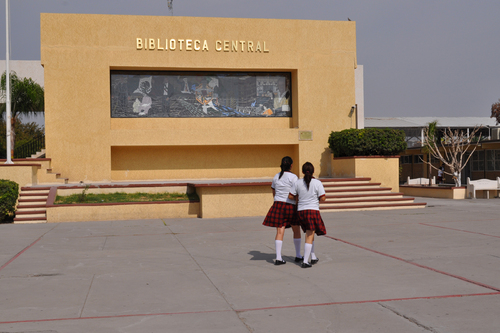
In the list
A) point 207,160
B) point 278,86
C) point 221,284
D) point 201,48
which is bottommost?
point 221,284

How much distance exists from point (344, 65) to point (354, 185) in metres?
6.93

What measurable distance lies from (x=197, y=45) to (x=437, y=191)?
13.8 meters

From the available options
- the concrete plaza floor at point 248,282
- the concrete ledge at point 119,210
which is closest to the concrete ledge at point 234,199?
the concrete ledge at point 119,210

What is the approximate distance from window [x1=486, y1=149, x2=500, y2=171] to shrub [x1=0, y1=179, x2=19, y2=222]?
92.2 ft

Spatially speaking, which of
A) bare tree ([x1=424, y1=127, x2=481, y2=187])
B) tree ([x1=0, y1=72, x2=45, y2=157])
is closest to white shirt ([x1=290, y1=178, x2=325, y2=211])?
bare tree ([x1=424, y1=127, x2=481, y2=187])

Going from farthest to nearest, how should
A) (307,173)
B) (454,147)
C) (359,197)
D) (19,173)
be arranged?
(454,147) < (359,197) < (19,173) < (307,173)

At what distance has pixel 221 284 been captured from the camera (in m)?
6.98

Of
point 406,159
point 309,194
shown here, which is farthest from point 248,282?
point 406,159

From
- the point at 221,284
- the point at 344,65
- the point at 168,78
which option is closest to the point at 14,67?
the point at 168,78

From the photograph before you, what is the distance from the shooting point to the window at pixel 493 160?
3203 cm

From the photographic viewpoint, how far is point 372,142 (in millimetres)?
20672

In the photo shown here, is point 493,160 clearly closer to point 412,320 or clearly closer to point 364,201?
point 364,201

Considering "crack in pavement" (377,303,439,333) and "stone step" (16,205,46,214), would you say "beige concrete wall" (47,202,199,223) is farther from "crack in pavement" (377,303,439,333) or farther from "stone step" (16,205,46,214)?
"crack in pavement" (377,303,439,333)

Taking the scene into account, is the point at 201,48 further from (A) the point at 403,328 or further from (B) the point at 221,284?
(A) the point at 403,328
